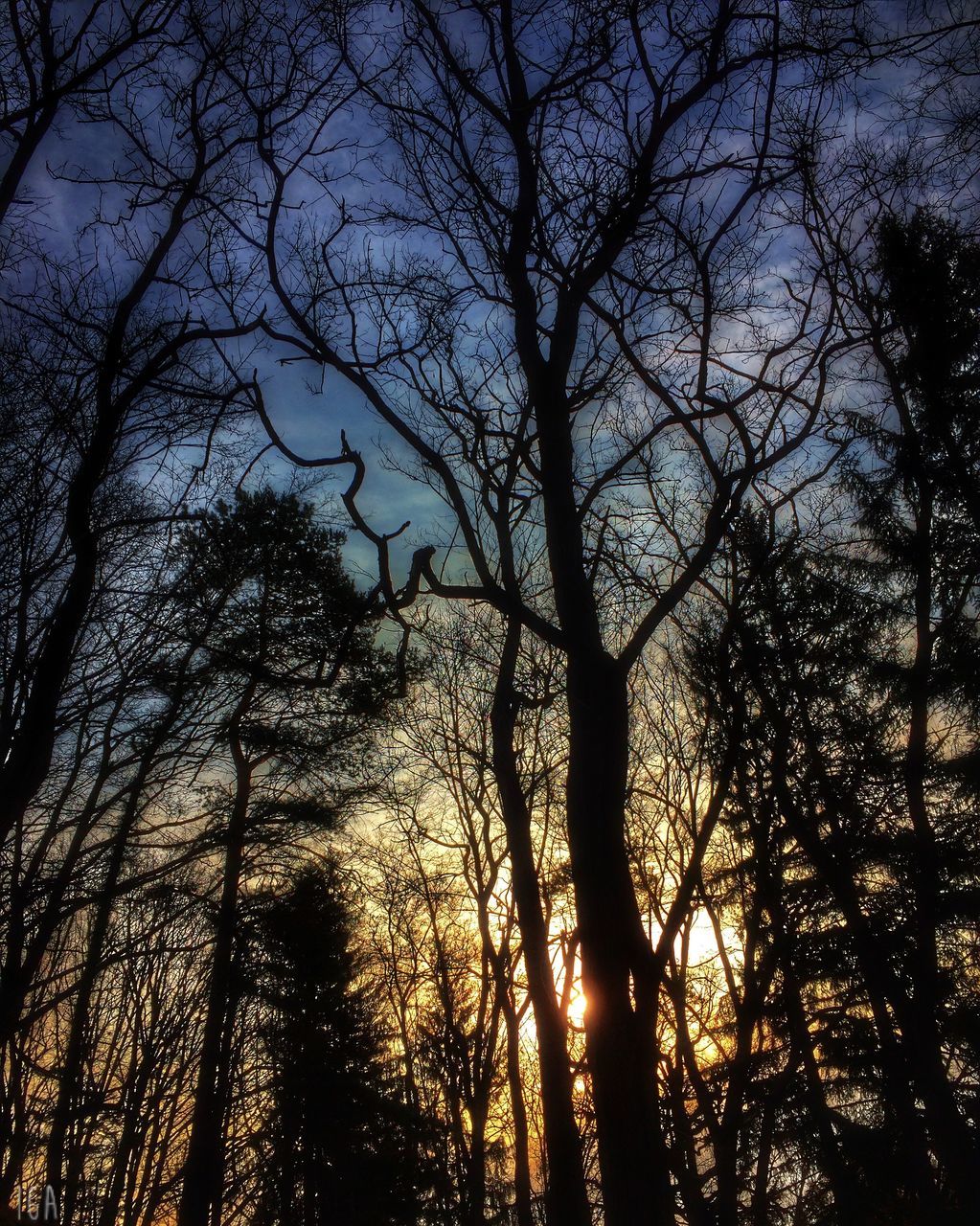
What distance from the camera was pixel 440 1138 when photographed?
2033 centimetres

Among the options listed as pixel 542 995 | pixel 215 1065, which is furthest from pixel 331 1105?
pixel 542 995

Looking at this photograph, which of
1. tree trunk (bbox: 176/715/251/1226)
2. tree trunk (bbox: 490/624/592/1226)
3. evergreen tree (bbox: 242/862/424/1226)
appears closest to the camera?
tree trunk (bbox: 490/624/592/1226)

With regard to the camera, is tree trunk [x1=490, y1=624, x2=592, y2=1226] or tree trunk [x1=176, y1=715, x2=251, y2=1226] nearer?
tree trunk [x1=490, y1=624, x2=592, y2=1226]

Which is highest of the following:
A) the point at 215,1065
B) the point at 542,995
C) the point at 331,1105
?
the point at 331,1105

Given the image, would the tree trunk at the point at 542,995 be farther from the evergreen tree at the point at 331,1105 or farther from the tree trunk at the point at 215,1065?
the evergreen tree at the point at 331,1105

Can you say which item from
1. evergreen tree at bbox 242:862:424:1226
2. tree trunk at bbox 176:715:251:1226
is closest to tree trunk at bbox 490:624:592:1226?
tree trunk at bbox 176:715:251:1226

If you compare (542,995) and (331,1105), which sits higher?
(331,1105)

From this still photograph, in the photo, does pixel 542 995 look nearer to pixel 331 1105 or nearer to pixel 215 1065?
pixel 215 1065

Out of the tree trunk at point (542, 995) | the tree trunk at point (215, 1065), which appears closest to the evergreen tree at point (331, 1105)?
the tree trunk at point (215, 1065)

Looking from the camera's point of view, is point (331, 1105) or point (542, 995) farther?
point (331, 1105)

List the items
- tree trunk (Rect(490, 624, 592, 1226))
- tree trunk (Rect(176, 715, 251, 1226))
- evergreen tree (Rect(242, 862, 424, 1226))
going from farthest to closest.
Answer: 1. evergreen tree (Rect(242, 862, 424, 1226))
2. tree trunk (Rect(176, 715, 251, 1226))
3. tree trunk (Rect(490, 624, 592, 1226))

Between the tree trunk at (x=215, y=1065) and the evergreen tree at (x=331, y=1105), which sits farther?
the evergreen tree at (x=331, y=1105)

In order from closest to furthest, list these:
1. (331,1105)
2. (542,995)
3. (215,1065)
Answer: (542,995), (215,1065), (331,1105)

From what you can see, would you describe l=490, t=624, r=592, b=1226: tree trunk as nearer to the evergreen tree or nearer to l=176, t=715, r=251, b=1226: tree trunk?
l=176, t=715, r=251, b=1226: tree trunk
